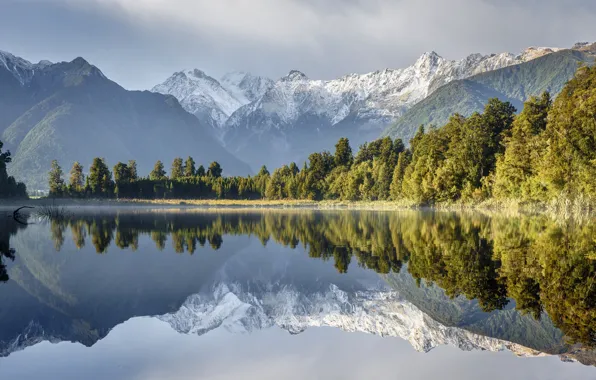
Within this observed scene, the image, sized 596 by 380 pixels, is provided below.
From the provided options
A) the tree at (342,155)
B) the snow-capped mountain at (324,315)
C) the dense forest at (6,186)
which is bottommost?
→ the snow-capped mountain at (324,315)

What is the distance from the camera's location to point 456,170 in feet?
313

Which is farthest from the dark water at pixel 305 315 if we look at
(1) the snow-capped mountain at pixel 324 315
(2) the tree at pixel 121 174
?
(2) the tree at pixel 121 174

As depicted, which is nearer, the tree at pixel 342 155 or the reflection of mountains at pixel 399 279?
the reflection of mountains at pixel 399 279

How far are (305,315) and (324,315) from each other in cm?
56

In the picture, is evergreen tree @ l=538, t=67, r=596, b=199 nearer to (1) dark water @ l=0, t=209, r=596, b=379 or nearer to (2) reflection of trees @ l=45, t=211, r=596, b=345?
(2) reflection of trees @ l=45, t=211, r=596, b=345

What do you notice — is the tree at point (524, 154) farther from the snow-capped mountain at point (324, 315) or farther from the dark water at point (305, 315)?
the snow-capped mountain at point (324, 315)

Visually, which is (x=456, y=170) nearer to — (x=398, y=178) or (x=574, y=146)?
(x=398, y=178)

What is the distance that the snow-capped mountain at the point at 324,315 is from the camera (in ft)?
43.1

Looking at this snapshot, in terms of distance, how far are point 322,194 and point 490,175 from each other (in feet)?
257

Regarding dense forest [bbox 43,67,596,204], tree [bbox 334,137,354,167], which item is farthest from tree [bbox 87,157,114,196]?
tree [bbox 334,137,354,167]

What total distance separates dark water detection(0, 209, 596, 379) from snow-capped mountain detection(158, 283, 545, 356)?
0.06 metres

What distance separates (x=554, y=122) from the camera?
6444 centimetres

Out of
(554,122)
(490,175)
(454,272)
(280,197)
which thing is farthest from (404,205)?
(454,272)

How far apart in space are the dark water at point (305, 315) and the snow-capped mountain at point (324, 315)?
6 cm
